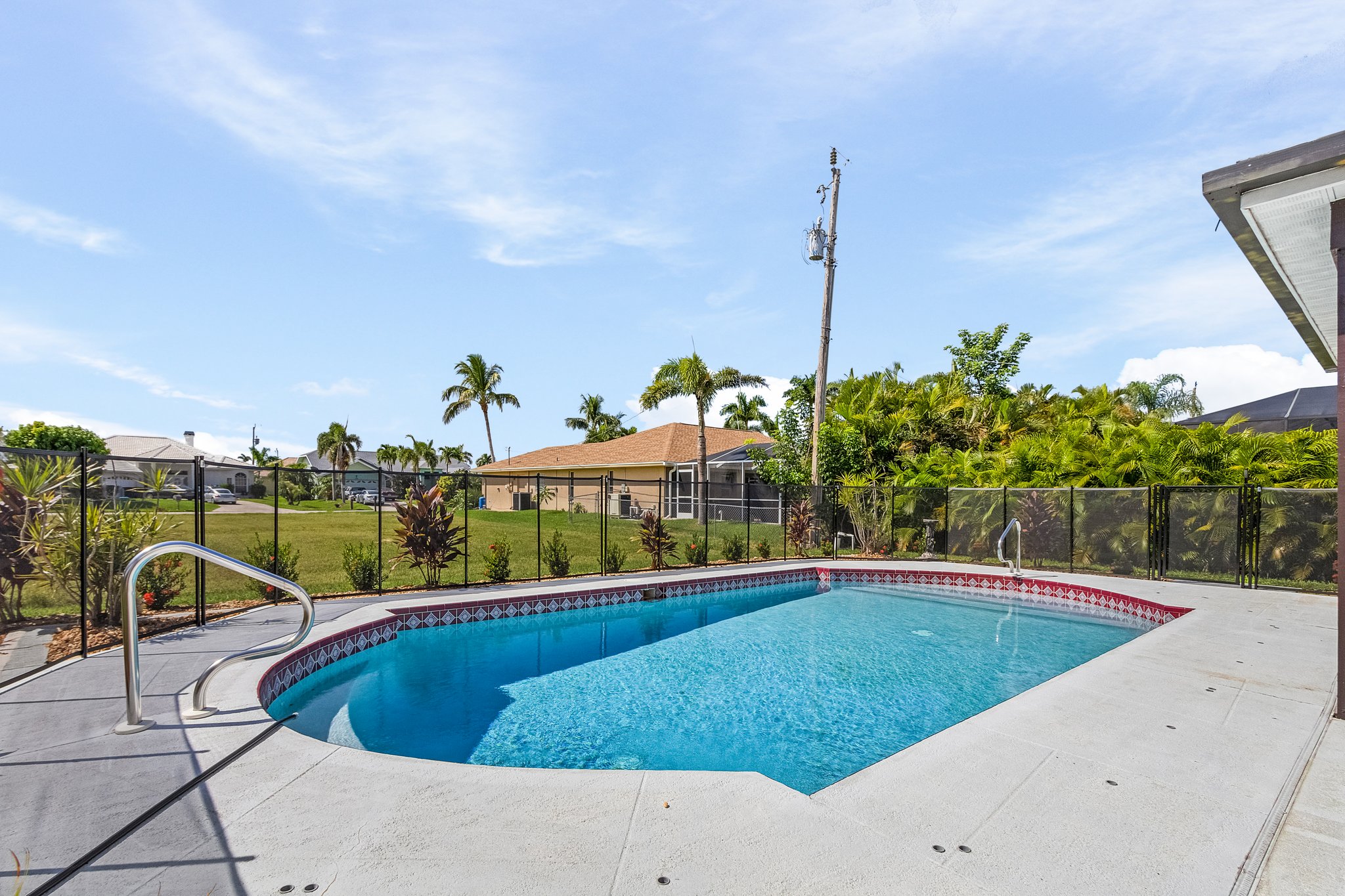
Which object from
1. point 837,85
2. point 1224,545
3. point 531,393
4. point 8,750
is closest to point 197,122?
point 8,750

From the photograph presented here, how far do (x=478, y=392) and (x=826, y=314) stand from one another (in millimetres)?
27512

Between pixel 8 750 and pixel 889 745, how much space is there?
6063 millimetres

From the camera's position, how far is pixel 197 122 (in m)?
8.67

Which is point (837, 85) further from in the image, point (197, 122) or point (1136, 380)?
point (1136, 380)

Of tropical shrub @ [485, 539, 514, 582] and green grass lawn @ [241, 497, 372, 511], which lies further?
green grass lawn @ [241, 497, 372, 511]

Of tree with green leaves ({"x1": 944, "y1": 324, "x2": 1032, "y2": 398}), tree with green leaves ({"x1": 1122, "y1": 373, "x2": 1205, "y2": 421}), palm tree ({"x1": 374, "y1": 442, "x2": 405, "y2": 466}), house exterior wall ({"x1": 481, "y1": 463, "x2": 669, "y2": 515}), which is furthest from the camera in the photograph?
palm tree ({"x1": 374, "y1": 442, "x2": 405, "y2": 466})

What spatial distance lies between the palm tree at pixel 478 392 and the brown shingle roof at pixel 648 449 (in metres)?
6.52

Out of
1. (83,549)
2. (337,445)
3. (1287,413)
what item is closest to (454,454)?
(337,445)

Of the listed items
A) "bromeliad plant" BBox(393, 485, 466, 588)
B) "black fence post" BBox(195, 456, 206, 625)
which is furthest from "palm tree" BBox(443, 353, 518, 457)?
"black fence post" BBox(195, 456, 206, 625)

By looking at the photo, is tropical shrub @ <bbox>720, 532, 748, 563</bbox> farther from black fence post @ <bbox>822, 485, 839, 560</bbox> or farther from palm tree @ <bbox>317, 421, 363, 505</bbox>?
palm tree @ <bbox>317, 421, 363, 505</bbox>

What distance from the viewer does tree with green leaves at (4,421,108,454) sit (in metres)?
33.0

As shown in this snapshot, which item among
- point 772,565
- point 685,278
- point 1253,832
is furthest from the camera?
point 685,278

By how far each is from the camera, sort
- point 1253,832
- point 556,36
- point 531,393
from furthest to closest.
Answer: point 531,393, point 556,36, point 1253,832

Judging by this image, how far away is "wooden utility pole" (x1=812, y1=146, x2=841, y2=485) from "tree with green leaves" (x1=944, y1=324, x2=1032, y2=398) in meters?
10.5
